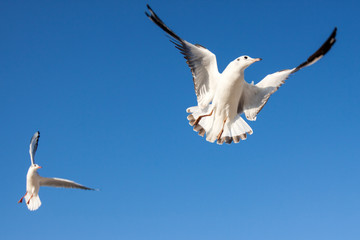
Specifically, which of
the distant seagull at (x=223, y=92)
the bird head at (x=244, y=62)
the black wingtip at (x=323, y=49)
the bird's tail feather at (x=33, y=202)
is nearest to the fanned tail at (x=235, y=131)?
the distant seagull at (x=223, y=92)

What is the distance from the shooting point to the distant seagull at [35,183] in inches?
386

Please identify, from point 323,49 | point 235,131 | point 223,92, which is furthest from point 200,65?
point 323,49

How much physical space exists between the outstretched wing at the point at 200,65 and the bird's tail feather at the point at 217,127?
0.22 metres

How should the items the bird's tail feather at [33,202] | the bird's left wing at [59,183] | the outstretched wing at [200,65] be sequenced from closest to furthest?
the outstretched wing at [200,65], the bird's tail feather at [33,202], the bird's left wing at [59,183]

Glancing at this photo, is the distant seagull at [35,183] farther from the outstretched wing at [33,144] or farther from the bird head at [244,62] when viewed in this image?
the bird head at [244,62]

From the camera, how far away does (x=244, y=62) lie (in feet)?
21.9

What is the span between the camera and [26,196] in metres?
9.85

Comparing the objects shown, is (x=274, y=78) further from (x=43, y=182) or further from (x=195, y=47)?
(x=43, y=182)

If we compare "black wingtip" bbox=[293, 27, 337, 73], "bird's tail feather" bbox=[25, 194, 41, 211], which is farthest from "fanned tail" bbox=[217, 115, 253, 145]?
"bird's tail feather" bbox=[25, 194, 41, 211]

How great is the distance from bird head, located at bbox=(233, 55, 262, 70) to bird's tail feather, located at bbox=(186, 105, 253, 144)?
0.88 metres

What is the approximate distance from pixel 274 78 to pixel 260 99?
0.41 metres

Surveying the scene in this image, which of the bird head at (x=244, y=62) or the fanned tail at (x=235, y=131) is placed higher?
the bird head at (x=244, y=62)

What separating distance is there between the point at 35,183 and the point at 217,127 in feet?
16.0

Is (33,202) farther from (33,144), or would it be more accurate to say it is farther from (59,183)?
(33,144)
